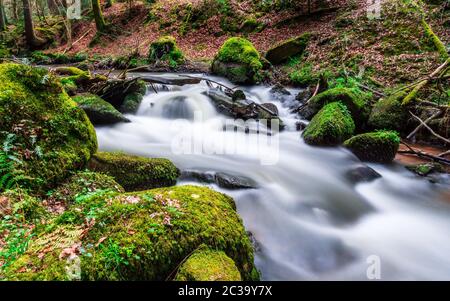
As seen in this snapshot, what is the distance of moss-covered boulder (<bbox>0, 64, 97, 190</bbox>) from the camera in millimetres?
3480

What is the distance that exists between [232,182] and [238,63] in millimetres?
7614

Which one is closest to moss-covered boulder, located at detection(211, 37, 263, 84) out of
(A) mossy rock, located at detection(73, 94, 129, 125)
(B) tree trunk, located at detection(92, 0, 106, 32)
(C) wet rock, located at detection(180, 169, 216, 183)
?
(A) mossy rock, located at detection(73, 94, 129, 125)

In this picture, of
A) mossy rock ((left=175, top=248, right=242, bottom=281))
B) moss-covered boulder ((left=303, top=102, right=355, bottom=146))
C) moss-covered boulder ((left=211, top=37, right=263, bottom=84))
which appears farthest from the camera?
moss-covered boulder ((left=211, top=37, right=263, bottom=84))

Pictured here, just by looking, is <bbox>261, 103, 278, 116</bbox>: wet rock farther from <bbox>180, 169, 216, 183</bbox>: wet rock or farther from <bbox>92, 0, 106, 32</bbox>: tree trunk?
<bbox>92, 0, 106, 32</bbox>: tree trunk

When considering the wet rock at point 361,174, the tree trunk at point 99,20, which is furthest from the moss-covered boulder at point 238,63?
the tree trunk at point 99,20

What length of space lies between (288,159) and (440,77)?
174 inches

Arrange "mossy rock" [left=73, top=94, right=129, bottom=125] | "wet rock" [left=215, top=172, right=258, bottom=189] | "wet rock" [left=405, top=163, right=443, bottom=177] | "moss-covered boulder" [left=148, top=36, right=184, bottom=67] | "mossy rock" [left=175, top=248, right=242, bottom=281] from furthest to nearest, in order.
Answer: "moss-covered boulder" [left=148, top=36, right=184, bottom=67] → "mossy rock" [left=73, top=94, right=129, bottom=125] → "wet rock" [left=405, top=163, right=443, bottom=177] → "wet rock" [left=215, top=172, right=258, bottom=189] → "mossy rock" [left=175, top=248, right=242, bottom=281]

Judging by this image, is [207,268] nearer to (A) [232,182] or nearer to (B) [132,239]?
(B) [132,239]

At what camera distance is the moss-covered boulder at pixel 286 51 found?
515 inches

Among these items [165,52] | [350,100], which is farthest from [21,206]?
[165,52]

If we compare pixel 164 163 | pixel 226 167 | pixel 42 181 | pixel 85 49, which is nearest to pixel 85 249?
pixel 42 181

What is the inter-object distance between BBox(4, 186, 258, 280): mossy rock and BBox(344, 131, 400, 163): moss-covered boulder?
4.69 m

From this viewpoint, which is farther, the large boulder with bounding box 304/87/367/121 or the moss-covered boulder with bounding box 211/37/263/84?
the moss-covered boulder with bounding box 211/37/263/84
